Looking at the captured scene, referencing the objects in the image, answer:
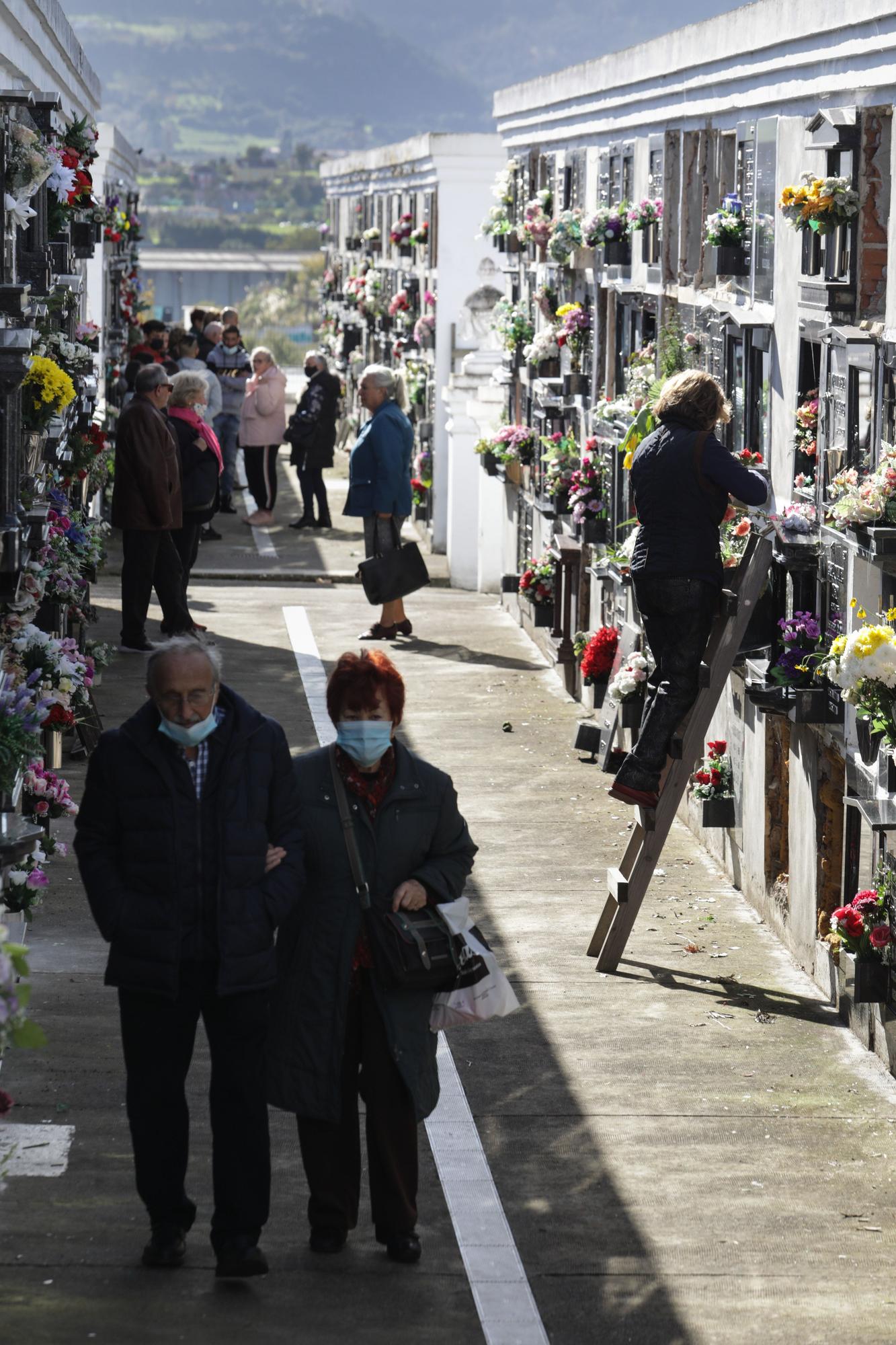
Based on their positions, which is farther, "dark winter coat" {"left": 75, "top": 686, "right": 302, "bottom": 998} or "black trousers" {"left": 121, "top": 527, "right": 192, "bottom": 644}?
"black trousers" {"left": 121, "top": 527, "right": 192, "bottom": 644}

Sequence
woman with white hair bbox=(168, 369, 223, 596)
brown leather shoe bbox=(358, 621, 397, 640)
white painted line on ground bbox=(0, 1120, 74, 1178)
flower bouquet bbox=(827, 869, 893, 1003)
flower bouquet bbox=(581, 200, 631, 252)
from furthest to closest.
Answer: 1. brown leather shoe bbox=(358, 621, 397, 640)
2. woman with white hair bbox=(168, 369, 223, 596)
3. flower bouquet bbox=(581, 200, 631, 252)
4. flower bouquet bbox=(827, 869, 893, 1003)
5. white painted line on ground bbox=(0, 1120, 74, 1178)

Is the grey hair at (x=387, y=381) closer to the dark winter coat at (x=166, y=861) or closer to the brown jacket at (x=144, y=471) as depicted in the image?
the brown jacket at (x=144, y=471)

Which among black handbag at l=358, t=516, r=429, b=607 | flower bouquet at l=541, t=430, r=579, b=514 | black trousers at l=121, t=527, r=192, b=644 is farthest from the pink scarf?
flower bouquet at l=541, t=430, r=579, b=514

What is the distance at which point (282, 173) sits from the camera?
7382 inches

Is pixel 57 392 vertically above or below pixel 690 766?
above

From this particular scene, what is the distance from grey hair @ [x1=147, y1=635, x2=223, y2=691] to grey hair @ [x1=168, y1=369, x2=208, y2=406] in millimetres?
7979

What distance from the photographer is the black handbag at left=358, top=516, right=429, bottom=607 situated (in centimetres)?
1348

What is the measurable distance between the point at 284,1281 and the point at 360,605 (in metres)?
10.9

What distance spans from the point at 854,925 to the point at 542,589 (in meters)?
6.78

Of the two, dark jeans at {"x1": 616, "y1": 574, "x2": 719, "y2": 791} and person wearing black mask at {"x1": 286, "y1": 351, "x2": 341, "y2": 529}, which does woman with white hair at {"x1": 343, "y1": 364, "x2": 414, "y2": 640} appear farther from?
dark jeans at {"x1": 616, "y1": 574, "x2": 719, "y2": 791}

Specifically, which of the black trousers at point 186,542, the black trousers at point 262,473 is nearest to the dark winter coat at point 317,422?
the black trousers at point 262,473

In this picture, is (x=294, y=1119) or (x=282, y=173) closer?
(x=294, y=1119)

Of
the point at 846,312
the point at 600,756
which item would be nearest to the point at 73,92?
the point at 600,756

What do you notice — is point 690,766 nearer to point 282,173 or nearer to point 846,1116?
point 846,1116
